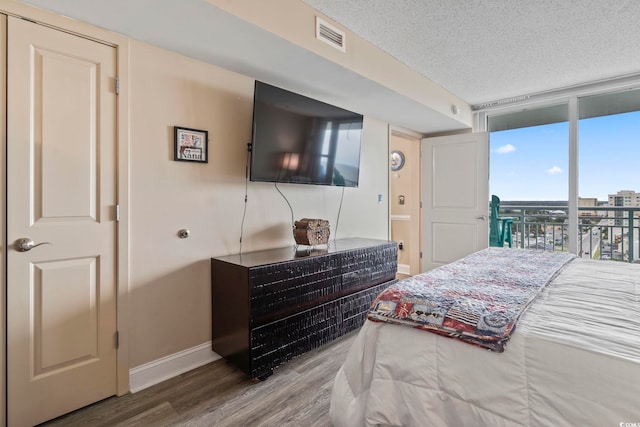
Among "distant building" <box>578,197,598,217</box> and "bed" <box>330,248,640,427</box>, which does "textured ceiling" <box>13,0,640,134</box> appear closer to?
"distant building" <box>578,197,598,217</box>

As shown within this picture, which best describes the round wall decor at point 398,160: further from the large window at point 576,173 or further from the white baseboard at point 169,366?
the white baseboard at point 169,366

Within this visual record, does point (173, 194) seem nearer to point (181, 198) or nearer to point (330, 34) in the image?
point (181, 198)

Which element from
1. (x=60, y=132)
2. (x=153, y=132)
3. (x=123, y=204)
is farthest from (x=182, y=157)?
(x=60, y=132)

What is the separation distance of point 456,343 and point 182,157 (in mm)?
1953

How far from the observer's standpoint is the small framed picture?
7.20ft

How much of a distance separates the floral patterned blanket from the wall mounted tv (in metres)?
1.38

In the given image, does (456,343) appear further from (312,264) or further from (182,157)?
(182,157)

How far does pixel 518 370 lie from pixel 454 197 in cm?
366

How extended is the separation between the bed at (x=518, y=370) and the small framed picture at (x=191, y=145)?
1591 millimetres

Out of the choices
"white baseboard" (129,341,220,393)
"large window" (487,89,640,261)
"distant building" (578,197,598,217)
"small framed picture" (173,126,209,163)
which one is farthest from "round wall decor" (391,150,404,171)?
"white baseboard" (129,341,220,393)

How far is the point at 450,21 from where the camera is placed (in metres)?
2.33

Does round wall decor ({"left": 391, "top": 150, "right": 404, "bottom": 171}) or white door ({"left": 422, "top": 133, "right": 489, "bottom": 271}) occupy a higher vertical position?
round wall decor ({"left": 391, "top": 150, "right": 404, "bottom": 171})

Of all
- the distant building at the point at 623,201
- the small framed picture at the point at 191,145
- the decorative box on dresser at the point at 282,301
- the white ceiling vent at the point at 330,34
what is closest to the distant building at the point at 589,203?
the distant building at the point at 623,201

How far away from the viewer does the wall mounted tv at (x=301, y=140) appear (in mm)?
2420
